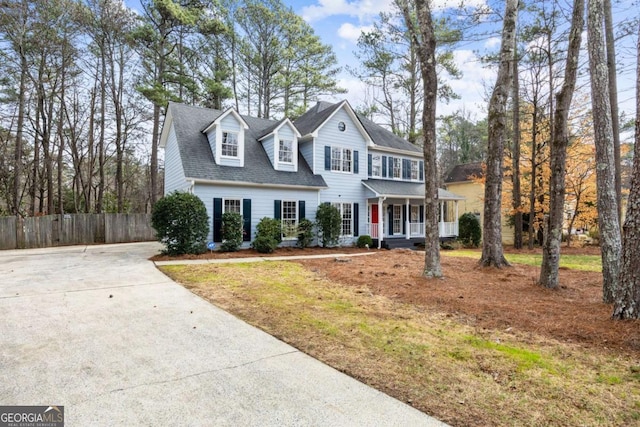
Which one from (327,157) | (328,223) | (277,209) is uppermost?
(327,157)

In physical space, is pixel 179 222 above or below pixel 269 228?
above

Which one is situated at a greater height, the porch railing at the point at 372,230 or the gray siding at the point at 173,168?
the gray siding at the point at 173,168

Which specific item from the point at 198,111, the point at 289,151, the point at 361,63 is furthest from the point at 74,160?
the point at 361,63

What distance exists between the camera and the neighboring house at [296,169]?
13906 mm

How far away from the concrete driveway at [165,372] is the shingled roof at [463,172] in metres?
23.5

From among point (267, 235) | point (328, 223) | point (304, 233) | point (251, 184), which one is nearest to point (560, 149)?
point (328, 223)

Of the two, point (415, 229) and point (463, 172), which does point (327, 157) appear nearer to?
point (415, 229)

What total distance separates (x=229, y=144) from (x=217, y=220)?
3513 millimetres

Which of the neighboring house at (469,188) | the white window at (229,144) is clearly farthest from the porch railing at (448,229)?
the white window at (229,144)

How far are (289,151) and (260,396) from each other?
46.5 feet

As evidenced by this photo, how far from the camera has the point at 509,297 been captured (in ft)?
20.0

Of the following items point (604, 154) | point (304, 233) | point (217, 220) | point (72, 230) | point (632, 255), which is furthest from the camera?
point (72, 230)

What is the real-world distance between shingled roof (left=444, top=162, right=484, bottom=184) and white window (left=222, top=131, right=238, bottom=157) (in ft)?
56.2

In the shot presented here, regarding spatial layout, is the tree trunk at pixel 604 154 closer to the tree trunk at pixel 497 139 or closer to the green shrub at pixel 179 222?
the tree trunk at pixel 497 139
